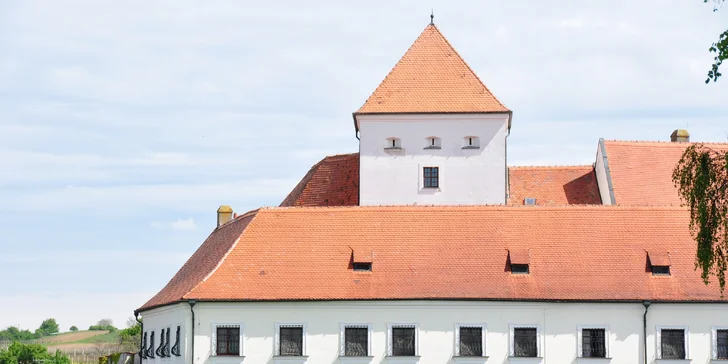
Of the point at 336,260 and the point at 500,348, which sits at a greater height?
the point at 336,260

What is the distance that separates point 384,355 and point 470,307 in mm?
3436

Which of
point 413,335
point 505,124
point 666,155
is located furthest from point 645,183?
point 413,335

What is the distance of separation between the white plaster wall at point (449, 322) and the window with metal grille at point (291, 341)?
0.93 ft

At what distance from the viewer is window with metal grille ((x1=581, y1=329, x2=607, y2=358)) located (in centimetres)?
4725

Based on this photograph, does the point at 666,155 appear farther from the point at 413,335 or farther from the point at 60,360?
the point at 60,360

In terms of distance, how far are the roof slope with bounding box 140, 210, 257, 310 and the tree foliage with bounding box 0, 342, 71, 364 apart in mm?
54874

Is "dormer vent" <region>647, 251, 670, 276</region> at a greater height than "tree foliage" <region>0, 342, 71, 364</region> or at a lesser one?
greater

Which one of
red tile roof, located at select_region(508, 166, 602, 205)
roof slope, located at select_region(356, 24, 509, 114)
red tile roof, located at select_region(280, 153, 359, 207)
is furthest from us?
red tile roof, located at select_region(508, 166, 602, 205)

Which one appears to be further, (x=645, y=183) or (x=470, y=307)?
(x=645, y=183)

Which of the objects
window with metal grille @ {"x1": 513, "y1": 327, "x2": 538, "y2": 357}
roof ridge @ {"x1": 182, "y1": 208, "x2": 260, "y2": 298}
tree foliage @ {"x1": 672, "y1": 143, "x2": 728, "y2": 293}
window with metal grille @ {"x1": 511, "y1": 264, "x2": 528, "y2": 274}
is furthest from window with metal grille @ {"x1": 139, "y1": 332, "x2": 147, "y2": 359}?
tree foliage @ {"x1": 672, "y1": 143, "x2": 728, "y2": 293}

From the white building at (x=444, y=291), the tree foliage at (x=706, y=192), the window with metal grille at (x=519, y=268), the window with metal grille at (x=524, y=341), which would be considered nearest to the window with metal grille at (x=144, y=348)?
the white building at (x=444, y=291)

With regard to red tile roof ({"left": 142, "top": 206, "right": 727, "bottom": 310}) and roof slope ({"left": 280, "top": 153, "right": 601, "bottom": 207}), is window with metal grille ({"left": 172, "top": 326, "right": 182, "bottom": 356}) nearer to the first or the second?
red tile roof ({"left": 142, "top": 206, "right": 727, "bottom": 310})

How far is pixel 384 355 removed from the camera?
156ft

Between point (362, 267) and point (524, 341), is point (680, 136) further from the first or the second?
point (362, 267)
